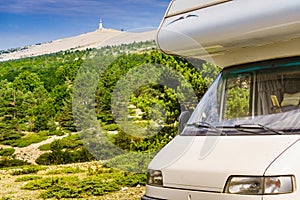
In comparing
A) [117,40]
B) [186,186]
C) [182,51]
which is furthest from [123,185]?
[186,186]

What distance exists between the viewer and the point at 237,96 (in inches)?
210

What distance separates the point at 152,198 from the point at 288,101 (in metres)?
1.57

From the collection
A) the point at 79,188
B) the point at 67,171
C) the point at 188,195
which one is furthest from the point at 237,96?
the point at 67,171

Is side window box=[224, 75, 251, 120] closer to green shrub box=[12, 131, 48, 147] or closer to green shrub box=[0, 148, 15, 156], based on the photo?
green shrub box=[0, 148, 15, 156]

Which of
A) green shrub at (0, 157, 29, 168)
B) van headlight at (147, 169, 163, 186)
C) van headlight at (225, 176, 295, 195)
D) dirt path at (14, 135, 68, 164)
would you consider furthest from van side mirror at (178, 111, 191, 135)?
dirt path at (14, 135, 68, 164)

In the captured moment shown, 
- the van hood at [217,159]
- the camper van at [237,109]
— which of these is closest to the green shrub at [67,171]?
the camper van at [237,109]

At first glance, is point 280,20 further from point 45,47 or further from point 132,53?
point 45,47

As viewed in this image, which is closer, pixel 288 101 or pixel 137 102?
pixel 288 101

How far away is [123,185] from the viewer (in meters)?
11.6

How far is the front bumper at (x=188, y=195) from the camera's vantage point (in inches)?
148

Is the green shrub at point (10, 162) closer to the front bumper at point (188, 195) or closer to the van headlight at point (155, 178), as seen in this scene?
the van headlight at point (155, 178)

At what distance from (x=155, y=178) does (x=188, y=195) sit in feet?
1.71

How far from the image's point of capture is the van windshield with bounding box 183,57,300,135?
4426 mm

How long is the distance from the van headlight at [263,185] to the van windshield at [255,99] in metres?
0.52
